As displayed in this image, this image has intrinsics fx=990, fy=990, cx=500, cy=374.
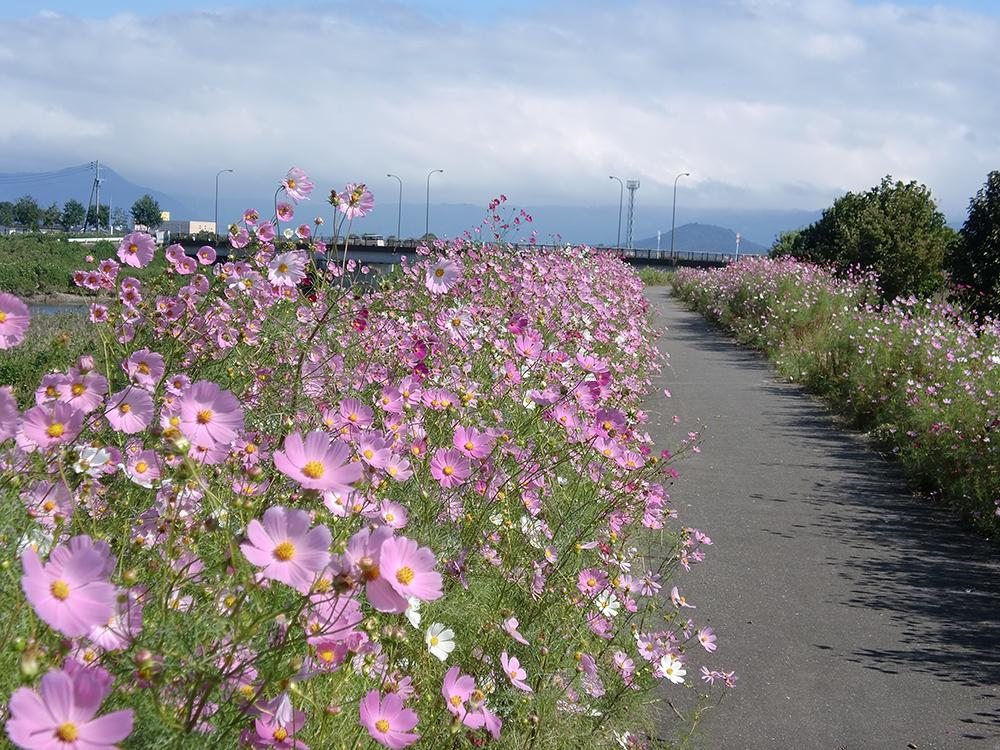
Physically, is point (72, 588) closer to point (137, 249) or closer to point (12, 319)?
point (12, 319)

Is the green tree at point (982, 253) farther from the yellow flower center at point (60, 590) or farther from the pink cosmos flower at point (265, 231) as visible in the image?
the yellow flower center at point (60, 590)

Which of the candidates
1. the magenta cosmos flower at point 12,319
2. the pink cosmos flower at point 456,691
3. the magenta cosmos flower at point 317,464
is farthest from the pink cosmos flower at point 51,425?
the pink cosmos flower at point 456,691

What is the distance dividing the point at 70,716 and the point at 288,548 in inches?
13.4

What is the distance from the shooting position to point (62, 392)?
1957 mm

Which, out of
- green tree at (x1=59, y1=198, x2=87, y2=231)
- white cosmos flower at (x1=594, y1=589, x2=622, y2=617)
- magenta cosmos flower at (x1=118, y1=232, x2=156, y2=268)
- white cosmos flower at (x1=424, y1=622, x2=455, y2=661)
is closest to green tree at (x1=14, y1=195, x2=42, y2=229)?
green tree at (x1=59, y1=198, x2=87, y2=231)

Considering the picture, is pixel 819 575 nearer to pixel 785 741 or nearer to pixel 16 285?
pixel 785 741

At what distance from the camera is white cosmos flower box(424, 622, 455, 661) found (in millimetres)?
2129

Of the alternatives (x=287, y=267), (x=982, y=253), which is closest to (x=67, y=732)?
(x=287, y=267)

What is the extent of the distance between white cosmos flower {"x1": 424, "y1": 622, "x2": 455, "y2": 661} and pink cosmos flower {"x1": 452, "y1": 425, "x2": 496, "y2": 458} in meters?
0.55

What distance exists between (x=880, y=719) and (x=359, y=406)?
262 centimetres

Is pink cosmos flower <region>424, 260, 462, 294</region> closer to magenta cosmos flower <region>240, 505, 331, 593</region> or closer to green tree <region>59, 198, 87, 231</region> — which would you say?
magenta cosmos flower <region>240, 505, 331, 593</region>

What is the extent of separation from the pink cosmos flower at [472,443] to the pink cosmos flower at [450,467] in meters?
0.02

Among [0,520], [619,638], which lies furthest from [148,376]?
[619,638]

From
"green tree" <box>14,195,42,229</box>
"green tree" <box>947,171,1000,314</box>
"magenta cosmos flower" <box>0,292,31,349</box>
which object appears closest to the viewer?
"magenta cosmos flower" <box>0,292,31,349</box>
